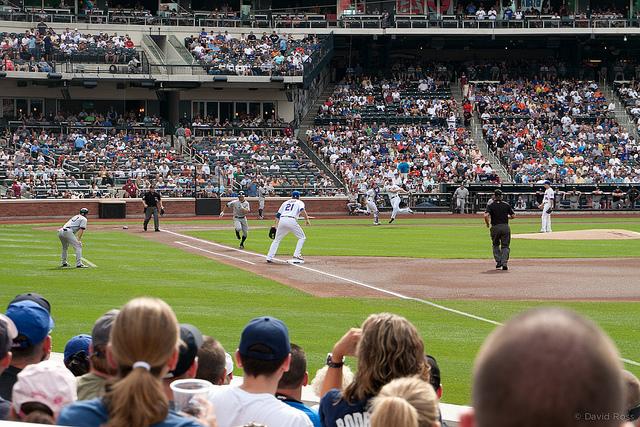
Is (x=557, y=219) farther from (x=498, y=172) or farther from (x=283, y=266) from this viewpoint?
(x=283, y=266)

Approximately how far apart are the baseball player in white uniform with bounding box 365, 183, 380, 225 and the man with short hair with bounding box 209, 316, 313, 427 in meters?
39.5

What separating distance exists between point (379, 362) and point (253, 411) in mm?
704

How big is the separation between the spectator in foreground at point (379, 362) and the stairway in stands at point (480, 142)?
51499mm

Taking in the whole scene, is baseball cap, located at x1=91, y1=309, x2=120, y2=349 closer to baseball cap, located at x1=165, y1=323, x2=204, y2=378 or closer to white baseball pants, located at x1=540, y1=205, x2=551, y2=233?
baseball cap, located at x1=165, y1=323, x2=204, y2=378

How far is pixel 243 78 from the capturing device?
2379 inches

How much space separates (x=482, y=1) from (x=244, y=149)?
23570mm

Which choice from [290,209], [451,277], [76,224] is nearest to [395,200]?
[290,209]

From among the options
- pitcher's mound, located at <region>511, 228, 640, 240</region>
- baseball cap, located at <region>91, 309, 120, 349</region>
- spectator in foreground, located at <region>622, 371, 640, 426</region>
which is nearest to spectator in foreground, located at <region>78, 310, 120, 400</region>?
baseball cap, located at <region>91, 309, 120, 349</region>

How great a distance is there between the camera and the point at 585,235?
37312mm

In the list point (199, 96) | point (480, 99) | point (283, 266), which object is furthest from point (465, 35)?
point (283, 266)

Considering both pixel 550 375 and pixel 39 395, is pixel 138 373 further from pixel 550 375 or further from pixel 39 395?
pixel 550 375

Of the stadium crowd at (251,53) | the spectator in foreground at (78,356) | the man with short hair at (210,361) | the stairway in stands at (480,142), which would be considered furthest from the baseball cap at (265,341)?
the stadium crowd at (251,53)

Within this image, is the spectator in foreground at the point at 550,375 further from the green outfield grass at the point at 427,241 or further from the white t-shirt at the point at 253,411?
the green outfield grass at the point at 427,241

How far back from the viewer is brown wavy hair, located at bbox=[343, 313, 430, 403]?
5184mm
